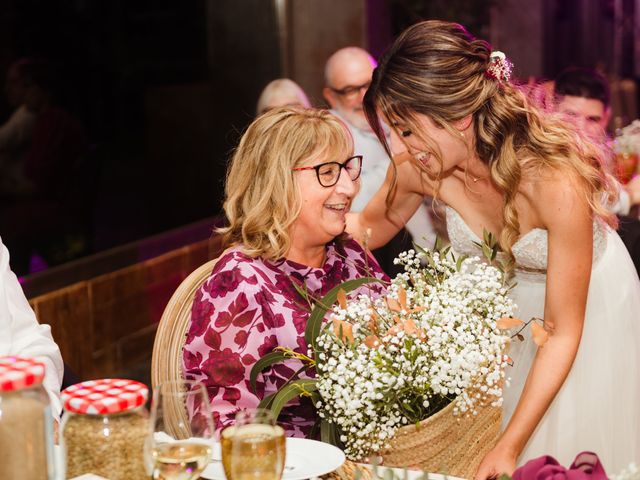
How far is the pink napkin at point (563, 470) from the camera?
3.94ft

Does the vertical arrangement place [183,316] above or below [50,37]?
below

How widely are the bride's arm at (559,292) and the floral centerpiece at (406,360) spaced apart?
317 millimetres

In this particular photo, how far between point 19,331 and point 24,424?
1.04 meters

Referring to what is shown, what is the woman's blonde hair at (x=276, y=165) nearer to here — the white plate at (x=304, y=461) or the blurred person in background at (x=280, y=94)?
the white plate at (x=304, y=461)

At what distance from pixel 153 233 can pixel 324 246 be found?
3.56 metres

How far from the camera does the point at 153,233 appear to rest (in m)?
5.91

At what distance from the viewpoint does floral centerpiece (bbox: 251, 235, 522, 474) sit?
1.60 meters

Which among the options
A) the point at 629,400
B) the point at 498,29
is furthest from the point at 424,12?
the point at 629,400

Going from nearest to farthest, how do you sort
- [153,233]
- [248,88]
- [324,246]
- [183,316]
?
[183,316] → [324,246] → [153,233] → [248,88]

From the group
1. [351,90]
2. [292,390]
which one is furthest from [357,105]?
[292,390]

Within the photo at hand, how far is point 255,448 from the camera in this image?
4.44ft

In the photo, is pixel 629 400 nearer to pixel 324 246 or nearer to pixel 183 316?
pixel 324 246

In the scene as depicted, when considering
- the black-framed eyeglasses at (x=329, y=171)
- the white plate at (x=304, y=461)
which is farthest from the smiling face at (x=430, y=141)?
the white plate at (x=304, y=461)

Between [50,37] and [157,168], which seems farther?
[157,168]
